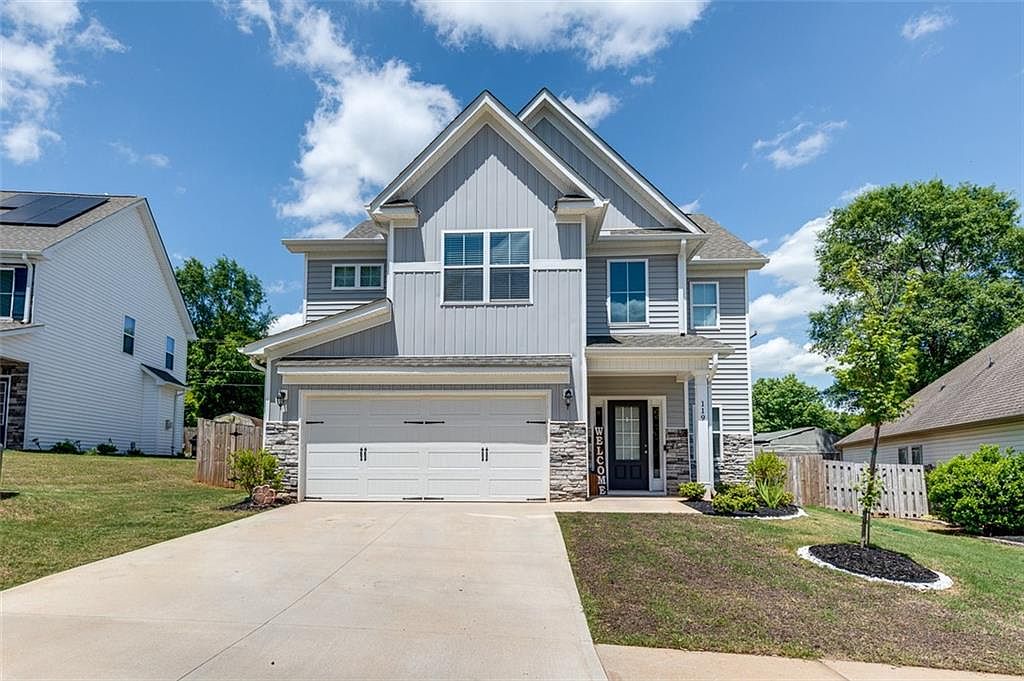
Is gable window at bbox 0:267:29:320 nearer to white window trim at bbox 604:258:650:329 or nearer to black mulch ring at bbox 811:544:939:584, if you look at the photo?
white window trim at bbox 604:258:650:329

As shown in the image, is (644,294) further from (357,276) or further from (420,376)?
(357,276)

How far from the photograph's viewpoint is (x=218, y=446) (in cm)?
1504

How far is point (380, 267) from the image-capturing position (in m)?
16.4

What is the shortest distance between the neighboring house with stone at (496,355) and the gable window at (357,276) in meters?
2.71

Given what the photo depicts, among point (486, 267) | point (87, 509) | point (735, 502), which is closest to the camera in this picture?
point (87, 509)

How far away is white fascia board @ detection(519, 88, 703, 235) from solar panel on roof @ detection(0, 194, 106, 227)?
15076mm

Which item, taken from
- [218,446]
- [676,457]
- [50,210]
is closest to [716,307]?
[676,457]

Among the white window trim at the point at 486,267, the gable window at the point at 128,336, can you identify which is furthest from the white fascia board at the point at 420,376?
the gable window at the point at 128,336

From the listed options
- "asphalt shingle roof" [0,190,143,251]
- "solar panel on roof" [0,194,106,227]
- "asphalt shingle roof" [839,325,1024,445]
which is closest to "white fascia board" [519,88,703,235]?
"asphalt shingle roof" [839,325,1024,445]

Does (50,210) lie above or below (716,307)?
above

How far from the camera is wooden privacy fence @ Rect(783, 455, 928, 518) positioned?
14430mm

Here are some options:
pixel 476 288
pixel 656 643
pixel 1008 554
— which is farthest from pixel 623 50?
pixel 656 643

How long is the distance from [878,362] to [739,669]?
4817 millimetres

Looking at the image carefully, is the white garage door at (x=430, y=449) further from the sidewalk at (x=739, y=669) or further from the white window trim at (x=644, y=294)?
the sidewalk at (x=739, y=669)
